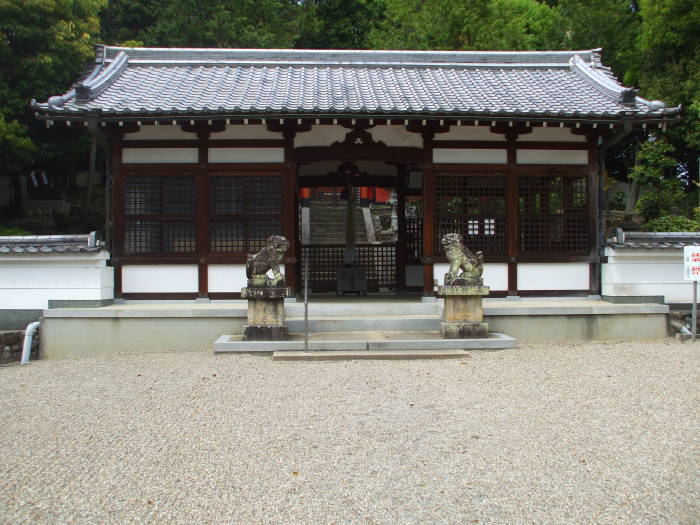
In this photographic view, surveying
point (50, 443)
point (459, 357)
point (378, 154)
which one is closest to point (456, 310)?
point (459, 357)

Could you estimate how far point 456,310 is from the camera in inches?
314

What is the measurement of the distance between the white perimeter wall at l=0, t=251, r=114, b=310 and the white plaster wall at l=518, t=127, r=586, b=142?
23.6 feet

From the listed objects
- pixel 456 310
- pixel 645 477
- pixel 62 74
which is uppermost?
pixel 62 74

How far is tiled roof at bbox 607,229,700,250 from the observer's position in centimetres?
896

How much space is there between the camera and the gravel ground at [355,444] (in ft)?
10.4

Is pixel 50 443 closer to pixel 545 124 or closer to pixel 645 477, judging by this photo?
pixel 645 477

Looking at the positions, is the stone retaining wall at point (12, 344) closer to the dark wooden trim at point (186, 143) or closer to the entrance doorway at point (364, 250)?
the dark wooden trim at point (186, 143)

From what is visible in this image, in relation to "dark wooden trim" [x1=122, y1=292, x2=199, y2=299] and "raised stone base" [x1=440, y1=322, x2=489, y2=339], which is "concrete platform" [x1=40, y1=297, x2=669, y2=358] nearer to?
"dark wooden trim" [x1=122, y1=292, x2=199, y2=299]

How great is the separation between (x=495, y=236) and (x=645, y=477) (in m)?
6.42

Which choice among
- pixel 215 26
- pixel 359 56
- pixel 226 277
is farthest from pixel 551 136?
pixel 215 26

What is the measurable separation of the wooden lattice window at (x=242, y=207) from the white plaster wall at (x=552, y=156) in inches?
164

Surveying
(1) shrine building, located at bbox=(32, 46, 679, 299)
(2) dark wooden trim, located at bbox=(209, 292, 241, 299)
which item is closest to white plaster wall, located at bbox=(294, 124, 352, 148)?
(1) shrine building, located at bbox=(32, 46, 679, 299)

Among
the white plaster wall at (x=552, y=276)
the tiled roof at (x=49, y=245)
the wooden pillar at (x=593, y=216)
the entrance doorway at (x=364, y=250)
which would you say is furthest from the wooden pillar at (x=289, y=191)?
the wooden pillar at (x=593, y=216)

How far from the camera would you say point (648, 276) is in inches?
361
